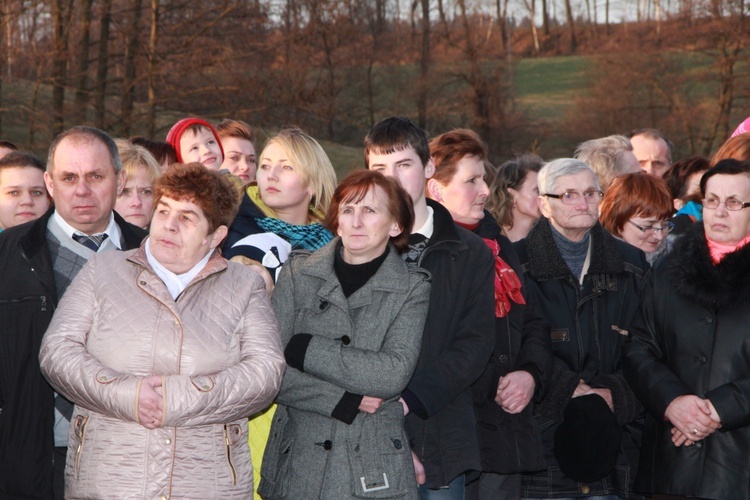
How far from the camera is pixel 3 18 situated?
1697 centimetres

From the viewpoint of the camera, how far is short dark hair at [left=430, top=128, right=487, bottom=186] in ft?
15.3

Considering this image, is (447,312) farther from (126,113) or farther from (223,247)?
(126,113)

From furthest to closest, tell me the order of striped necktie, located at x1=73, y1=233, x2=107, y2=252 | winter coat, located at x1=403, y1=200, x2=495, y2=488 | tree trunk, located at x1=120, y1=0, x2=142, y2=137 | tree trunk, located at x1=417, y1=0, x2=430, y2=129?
tree trunk, located at x1=417, y1=0, x2=430, y2=129
tree trunk, located at x1=120, y1=0, x2=142, y2=137
striped necktie, located at x1=73, y1=233, x2=107, y2=252
winter coat, located at x1=403, y1=200, x2=495, y2=488

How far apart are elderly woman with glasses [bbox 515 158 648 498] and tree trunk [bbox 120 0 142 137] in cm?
1448

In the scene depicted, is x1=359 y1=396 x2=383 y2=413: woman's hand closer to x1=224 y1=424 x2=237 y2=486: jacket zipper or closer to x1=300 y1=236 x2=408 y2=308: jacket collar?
x1=300 y1=236 x2=408 y2=308: jacket collar

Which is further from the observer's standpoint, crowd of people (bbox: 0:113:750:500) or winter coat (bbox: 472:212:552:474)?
winter coat (bbox: 472:212:552:474)

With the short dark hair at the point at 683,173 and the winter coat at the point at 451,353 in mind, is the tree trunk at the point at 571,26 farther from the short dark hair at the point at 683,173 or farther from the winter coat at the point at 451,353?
the winter coat at the point at 451,353

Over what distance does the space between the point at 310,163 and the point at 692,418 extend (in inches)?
92.8

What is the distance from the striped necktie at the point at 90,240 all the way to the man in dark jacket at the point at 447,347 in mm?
1494

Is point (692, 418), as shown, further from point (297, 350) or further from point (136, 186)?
point (136, 186)

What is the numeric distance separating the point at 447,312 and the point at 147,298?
1.38 m

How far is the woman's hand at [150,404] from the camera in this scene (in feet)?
10.6

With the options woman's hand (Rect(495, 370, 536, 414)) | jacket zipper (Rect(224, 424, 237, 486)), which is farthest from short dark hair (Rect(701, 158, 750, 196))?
jacket zipper (Rect(224, 424, 237, 486))

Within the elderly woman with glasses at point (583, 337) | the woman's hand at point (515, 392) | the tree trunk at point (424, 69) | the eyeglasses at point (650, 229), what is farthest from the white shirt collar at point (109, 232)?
the tree trunk at point (424, 69)
